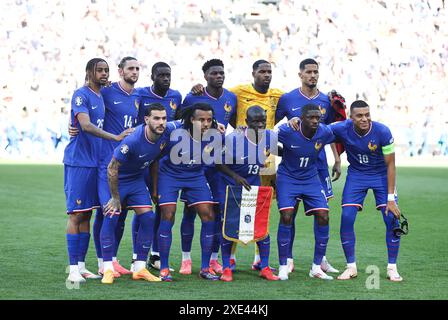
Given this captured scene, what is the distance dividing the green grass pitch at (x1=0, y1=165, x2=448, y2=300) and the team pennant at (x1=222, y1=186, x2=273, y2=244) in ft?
1.26

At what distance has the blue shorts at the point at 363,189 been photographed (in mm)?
8125

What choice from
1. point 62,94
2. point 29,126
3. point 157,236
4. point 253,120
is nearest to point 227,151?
point 253,120

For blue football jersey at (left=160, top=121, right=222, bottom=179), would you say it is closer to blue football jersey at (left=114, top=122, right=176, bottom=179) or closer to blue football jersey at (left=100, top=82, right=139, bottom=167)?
blue football jersey at (left=114, top=122, right=176, bottom=179)

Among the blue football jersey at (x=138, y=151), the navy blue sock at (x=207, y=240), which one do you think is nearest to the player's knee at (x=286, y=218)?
the navy blue sock at (x=207, y=240)

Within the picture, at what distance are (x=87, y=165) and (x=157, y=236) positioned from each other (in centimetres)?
121

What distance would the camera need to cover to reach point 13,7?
33688 mm

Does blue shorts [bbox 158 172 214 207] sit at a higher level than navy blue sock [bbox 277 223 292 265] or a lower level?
higher

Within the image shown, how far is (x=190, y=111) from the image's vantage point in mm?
7719

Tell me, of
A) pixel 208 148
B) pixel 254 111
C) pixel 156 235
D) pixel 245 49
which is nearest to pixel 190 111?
pixel 208 148

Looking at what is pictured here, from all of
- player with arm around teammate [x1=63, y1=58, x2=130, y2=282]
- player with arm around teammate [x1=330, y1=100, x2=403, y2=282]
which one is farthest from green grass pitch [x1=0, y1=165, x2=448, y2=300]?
player with arm around teammate [x1=63, y1=58, x2=130, y2=282]

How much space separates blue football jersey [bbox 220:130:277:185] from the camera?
7.97 meters

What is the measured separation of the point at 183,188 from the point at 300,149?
3.64 feet

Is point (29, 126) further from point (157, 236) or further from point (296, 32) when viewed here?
point (157, 236)

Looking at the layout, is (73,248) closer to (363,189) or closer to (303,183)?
(303,183)
